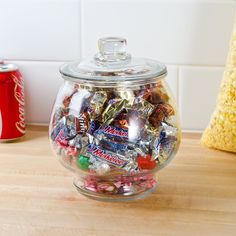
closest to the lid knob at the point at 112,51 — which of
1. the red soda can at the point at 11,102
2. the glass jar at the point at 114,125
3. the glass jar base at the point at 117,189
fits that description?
the glass jar at the point at 114,125

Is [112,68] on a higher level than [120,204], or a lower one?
higher

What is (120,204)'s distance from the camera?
3.10 ft

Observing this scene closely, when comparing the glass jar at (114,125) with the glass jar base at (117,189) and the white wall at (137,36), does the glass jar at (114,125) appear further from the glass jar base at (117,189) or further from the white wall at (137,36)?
the white wall at (137,36)

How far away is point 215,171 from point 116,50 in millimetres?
301

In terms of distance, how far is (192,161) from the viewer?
1.13 metres

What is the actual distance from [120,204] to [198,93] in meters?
0.40

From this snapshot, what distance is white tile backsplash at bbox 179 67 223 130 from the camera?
4.07ft

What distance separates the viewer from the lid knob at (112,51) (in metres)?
0.96

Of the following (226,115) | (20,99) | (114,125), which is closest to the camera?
(114,125)

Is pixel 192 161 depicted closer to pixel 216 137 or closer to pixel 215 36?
pixel 216 137

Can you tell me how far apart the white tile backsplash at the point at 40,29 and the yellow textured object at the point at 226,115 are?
0.32 meters

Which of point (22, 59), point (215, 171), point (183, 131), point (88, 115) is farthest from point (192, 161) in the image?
point (22, 59)

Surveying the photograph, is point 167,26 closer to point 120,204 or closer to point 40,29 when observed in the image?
point 40,29

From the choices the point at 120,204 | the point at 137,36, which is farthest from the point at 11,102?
the point at 120,204
